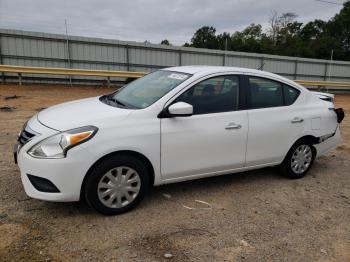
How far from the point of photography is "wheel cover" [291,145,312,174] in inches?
194

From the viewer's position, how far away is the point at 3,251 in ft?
9.30

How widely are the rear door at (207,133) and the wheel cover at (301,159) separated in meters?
1.06

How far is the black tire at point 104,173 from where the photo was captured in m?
3.33

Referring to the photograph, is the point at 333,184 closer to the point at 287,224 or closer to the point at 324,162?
the point at 324,162

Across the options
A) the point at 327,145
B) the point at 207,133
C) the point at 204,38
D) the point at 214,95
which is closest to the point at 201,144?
the point at 207,133

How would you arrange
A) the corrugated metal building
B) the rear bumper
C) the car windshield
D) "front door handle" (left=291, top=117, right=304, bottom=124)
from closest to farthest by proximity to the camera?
the car windshield → "front door handle" (left=291, top=117, right=304, bottom=124) → the rear bumper → the corrugated metal building

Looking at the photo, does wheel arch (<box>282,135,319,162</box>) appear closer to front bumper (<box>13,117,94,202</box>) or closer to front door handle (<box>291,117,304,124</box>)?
front door handle (<box>291,117,304,124</box>)

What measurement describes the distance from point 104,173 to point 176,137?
3.01 ft

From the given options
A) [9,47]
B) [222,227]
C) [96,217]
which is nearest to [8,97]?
[9,47]

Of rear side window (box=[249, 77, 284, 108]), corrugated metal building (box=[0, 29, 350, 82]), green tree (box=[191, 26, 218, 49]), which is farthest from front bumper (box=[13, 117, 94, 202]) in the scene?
green tree (box=[191, 26, 218, 49])

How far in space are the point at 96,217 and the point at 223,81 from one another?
2.31 meters

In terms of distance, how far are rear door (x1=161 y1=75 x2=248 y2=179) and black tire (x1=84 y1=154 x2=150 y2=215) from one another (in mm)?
284


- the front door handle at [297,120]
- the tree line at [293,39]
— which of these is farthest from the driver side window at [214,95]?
the tree line at [293,39]

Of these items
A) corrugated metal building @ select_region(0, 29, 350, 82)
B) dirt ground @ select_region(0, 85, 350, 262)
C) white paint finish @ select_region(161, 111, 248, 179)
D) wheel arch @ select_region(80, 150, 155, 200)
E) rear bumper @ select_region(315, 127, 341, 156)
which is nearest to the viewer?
dirt ground @ select_region(0, 85, 350, 262)
